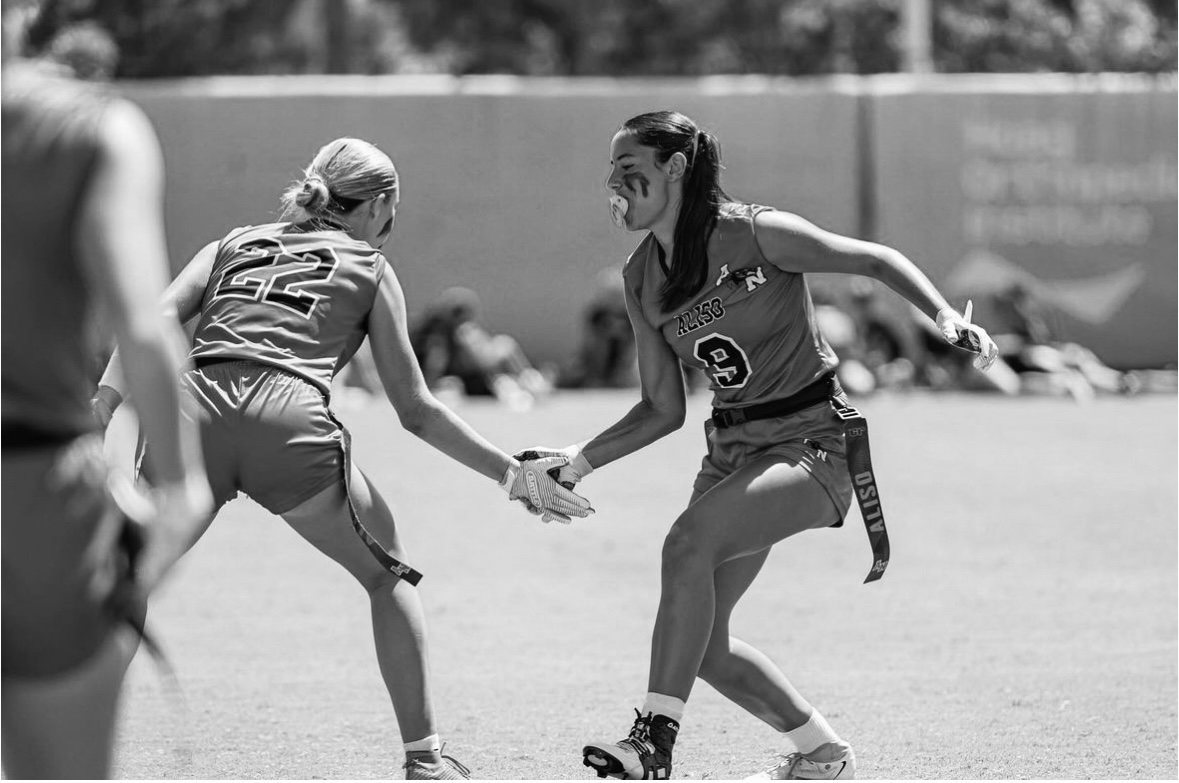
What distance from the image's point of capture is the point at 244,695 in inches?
276

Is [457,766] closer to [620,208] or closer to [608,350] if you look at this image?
[620,208]

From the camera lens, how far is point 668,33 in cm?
3269

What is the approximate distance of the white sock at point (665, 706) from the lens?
5.18 meters

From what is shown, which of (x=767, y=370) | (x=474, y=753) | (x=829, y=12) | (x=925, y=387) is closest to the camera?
(x=767, y=370)

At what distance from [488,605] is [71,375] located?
622cm

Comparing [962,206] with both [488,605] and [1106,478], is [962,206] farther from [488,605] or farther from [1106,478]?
[488,605]

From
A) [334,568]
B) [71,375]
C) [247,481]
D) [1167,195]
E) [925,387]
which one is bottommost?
[925,387]

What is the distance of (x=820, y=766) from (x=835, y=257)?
1.56m

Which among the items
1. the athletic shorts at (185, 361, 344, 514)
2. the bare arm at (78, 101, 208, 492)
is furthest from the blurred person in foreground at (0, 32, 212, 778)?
the athletic shorts at (185, 361, 344, 514)

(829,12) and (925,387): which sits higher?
(829,12)

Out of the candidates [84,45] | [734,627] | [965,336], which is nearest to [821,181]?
[84,45]

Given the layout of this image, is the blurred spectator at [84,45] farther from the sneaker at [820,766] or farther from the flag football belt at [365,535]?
the sneaker at [820,766]

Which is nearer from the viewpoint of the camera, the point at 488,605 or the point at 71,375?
the point at 71,375

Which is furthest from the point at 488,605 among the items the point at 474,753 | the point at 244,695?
the point at 474,753
